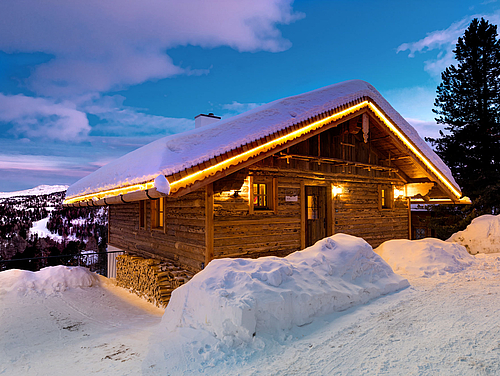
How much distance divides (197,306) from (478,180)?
683 inches

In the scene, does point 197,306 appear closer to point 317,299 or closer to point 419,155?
point 317,299

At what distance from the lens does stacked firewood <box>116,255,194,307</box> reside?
7.85 metres

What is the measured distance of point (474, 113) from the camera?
16781mm

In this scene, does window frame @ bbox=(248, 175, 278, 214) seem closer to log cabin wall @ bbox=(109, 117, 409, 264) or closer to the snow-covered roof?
log cabin wall @ bbox=(109, 117, 409, 264)

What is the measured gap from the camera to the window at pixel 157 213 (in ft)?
32.9

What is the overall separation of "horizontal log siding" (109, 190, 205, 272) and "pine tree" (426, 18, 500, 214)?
1513cm

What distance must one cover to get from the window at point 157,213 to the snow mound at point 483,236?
11155mm

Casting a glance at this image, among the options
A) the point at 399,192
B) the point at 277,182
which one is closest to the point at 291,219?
the point at 277,182

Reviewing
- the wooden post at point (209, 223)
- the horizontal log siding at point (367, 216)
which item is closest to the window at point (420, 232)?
the horizontal log siding at point (367, 216)

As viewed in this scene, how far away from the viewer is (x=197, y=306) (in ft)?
14.4

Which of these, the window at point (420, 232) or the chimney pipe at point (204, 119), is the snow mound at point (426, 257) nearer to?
the chimney pipe at point (204, 119)

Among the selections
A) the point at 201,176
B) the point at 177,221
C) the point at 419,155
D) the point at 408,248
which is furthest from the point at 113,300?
the point at 419,155

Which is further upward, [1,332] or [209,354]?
[209,354]

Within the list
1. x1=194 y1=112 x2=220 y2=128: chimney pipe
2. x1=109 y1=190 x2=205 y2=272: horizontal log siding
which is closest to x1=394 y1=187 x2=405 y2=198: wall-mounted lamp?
x1=194 y1=112 x2=220 y2=128: chimney pipe
